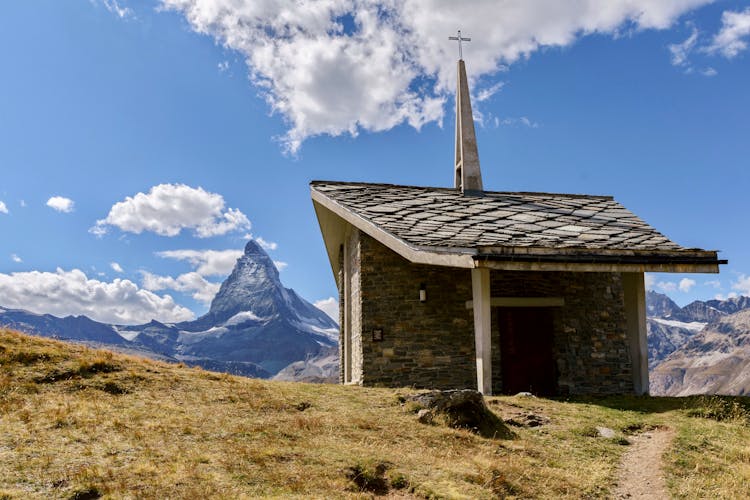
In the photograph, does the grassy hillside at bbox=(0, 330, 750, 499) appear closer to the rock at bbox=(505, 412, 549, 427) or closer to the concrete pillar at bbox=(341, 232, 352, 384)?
the rock at bbox=(505, 412, 549, 427)

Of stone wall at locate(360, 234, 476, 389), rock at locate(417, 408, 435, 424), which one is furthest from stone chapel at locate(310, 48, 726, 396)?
rock at locate(417, 408, 435, 424)

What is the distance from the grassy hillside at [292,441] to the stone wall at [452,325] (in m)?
2.17

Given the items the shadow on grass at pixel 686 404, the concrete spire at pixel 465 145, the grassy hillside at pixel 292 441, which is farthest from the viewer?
the concrete spire at pixel 465 145

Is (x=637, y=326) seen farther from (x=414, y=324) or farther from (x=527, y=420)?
(x=527, y=420)

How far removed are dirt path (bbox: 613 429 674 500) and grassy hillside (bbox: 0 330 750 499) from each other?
14 cm

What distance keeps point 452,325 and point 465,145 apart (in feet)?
21.4

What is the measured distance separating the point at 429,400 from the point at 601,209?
367 inches

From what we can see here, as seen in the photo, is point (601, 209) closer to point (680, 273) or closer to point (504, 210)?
point (504, 210)

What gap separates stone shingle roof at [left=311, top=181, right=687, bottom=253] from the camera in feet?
41.0

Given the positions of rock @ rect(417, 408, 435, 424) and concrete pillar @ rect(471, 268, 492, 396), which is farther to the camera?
concrete pillar @ rect(471, 268, 492, 396)

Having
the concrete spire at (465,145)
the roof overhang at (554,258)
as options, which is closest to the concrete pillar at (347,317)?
the concrete spire at (465,145)

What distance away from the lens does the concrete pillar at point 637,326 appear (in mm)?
13883

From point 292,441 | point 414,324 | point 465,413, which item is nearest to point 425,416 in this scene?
point 465,413

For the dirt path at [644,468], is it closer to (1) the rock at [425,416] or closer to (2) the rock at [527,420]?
(2) the rock at [527,420]
